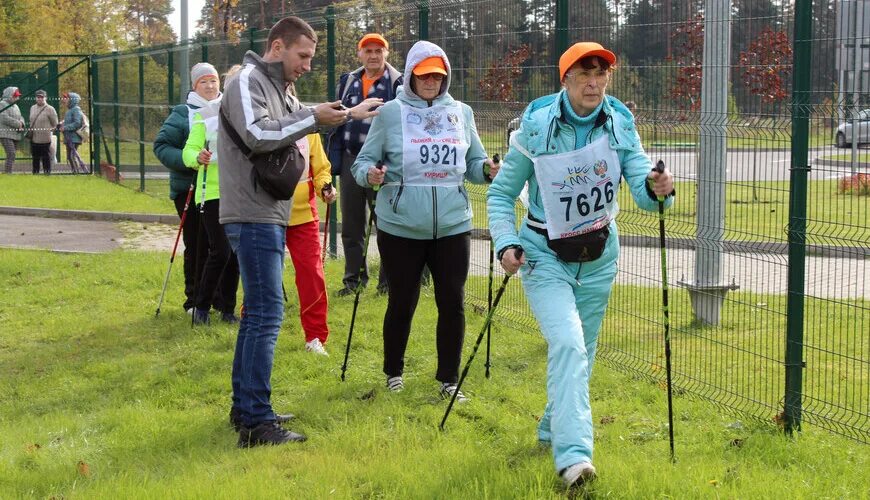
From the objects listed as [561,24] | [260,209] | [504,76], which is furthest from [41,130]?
[260,209]

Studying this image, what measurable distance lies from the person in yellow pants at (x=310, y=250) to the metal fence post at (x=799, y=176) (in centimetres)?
350

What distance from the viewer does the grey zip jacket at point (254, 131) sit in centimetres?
607

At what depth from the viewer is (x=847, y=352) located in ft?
24.1

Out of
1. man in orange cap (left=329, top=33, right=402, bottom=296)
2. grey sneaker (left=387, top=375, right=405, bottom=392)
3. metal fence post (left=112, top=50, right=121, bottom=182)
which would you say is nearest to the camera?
grey sneaker (left=387, top=375, right=405, bottom=392)

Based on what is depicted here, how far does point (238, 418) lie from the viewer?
6457 millimetres

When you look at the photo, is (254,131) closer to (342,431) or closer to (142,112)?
(342,431)

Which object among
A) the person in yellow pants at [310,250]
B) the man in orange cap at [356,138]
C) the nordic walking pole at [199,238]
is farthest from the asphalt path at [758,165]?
the nordic walking pole at [199,238]

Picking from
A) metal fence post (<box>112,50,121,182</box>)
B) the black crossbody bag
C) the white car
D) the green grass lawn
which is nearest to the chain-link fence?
metal fence post (<box>112,50,121,182</box>)

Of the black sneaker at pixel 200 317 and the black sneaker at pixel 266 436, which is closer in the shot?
the black sneaker at pixel 266 436

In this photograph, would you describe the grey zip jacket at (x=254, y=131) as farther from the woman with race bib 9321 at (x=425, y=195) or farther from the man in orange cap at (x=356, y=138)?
the man in orange cap at (x=356, y=138)

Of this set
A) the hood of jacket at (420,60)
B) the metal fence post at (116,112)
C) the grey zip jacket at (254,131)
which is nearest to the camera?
the grey zip jacket at (254,131)

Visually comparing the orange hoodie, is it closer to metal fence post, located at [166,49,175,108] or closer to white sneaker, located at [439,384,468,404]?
white sneaker, located at [439,384,468,404]

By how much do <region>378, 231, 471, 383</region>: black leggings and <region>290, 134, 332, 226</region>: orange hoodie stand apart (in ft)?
4.49

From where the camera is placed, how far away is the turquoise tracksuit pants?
505 centimetres
